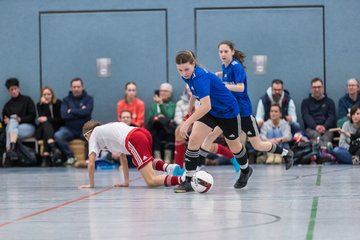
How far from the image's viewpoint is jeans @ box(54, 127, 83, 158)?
1680 cm

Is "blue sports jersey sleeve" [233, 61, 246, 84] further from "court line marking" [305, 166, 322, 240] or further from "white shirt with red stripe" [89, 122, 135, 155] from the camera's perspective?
"court line marking" [305, 166, 322, 240]

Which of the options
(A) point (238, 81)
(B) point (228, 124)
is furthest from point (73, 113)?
(B) point (228, 124)

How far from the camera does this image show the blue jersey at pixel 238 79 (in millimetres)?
10047

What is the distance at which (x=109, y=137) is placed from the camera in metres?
10.2

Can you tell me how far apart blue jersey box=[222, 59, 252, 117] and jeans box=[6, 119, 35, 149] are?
25.3 ft

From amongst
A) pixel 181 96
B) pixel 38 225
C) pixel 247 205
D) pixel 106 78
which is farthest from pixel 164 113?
pixel 38 225

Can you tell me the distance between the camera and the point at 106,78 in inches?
706

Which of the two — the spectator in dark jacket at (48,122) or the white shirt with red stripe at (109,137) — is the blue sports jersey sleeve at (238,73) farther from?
the spectator in dark jacket at (48,122)

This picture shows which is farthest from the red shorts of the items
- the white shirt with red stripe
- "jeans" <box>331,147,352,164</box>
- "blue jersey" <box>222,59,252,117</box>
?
"jeans" <box>331,147,352,164</box>

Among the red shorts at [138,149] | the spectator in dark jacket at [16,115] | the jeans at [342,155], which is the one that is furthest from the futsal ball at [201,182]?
the spectator in dark jacket at [16,115]

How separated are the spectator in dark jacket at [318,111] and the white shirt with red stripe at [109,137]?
688 cm

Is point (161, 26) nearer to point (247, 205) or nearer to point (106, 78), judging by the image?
point (106, 78)

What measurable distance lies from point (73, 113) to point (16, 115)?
1.27 metres

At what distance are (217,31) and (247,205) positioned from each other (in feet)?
33.7
